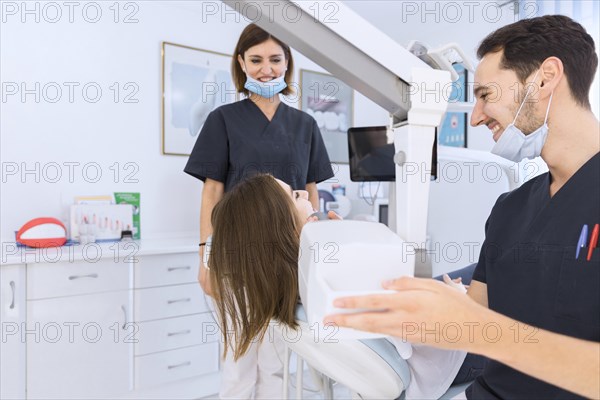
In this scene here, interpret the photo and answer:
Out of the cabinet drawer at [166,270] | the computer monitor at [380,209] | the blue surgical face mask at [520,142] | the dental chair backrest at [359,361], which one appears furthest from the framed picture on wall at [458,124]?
the dental chair backrest at [359,361]

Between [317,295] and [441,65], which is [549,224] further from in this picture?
[317,295]

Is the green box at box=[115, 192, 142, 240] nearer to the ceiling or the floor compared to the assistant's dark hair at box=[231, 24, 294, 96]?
nearer to the floor

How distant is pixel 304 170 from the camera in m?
1.75

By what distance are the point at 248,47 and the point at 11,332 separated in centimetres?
156

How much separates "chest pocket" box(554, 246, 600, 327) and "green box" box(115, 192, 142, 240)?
2309mm

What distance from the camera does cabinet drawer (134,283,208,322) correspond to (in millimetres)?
2229

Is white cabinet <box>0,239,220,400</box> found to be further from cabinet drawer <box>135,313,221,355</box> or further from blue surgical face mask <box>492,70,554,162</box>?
blue surgical face mask <box>492,70,554,162</box>

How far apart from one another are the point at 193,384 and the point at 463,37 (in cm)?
276

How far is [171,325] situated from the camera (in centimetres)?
231

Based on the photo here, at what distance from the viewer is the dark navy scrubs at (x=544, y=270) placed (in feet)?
2.67

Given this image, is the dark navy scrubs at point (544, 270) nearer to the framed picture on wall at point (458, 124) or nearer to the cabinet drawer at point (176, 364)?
the cabinet drawer at point (176, 364)

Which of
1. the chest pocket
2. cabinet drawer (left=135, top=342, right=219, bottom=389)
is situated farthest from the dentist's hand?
cabinet drawer (left=135, top=342, right=219, bottom=389)

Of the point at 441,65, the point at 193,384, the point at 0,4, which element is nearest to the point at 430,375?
the point at 441,65

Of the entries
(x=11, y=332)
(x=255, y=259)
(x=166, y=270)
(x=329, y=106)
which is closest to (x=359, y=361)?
(x=255, y=259)
